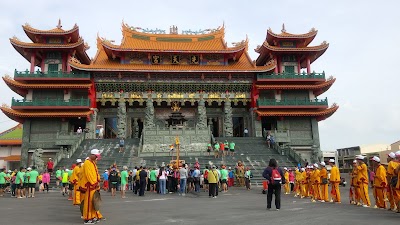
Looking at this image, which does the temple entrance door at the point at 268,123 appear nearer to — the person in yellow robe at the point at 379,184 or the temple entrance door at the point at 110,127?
the temple entrance door at the point at 110,127

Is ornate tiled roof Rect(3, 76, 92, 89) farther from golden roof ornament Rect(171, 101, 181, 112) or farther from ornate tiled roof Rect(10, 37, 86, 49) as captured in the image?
golden roof ornament Rect(171, 101, 181, 112)

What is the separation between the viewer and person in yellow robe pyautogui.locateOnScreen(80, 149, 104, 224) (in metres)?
8.00

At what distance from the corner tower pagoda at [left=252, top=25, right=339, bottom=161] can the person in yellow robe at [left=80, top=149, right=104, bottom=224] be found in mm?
26636

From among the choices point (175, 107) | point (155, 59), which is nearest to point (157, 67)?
point (155, 59)

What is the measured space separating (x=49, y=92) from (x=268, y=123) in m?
23.2

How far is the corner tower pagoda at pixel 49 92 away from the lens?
32.7m

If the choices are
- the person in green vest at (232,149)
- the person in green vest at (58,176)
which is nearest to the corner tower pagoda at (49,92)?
the person in green vest at (58,176)

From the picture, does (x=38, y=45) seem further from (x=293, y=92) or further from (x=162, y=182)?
(x=293, y=92)

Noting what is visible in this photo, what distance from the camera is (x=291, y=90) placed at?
3712 cm

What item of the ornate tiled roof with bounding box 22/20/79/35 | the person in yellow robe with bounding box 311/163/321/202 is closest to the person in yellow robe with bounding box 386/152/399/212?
the person in yellow robe with bounding box 311/163/321/202

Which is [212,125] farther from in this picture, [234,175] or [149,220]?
[149,220]

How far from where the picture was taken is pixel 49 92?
114ft

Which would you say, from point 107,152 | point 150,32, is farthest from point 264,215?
point 150,32

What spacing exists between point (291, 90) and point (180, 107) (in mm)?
12130
